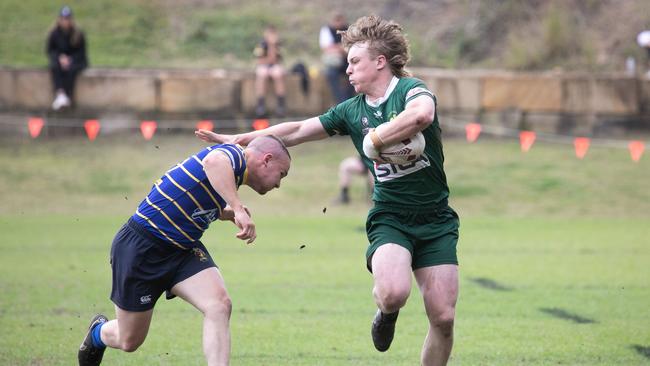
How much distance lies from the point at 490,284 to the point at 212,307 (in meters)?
5.28

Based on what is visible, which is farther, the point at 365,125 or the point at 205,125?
the point at 205,125

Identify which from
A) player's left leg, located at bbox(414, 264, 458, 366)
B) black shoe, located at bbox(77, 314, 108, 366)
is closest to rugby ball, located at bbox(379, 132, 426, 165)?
player's left leg, located at bbox(414, 264, 458, 366)

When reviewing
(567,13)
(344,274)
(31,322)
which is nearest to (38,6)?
(567,13)

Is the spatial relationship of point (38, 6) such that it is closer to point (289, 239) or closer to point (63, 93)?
point (63, 93)

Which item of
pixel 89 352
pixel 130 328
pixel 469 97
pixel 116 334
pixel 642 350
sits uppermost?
pixel 130 328

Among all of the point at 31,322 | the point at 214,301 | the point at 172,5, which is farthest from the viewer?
the point at 172,5

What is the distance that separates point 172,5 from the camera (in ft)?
83.3

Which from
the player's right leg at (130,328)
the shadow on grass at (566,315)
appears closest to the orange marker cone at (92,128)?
the shadow on grass at (566,315)

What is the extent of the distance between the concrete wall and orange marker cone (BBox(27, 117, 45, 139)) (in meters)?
0.47

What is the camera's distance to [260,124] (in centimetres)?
1906

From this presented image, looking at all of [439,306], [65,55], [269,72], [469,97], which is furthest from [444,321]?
[65,55]

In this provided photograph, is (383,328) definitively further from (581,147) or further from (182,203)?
(581,147)

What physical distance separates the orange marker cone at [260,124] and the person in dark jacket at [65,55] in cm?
361

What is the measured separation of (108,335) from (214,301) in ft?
2.83
